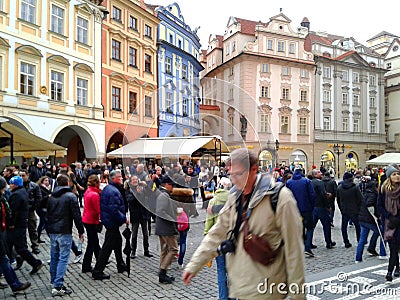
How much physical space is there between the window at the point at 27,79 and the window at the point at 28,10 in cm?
222

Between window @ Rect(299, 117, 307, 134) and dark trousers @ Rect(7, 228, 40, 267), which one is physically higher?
window @ Rect(299, 117, 307, 134)

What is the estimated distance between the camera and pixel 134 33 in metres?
24.7

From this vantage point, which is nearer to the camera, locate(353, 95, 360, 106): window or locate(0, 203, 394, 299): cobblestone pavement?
locate(0, 203, 394, 299): cobblestone pavement

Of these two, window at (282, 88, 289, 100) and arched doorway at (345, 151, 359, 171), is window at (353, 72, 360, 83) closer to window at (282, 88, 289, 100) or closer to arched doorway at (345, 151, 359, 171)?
arched doorway at (345, 151, 359, 171)

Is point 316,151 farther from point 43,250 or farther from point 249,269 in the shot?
point 249,269

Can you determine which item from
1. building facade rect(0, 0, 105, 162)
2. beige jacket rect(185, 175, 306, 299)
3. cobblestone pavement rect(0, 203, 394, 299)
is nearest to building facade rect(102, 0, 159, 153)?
building facade rect(0, 0, 105, 162)

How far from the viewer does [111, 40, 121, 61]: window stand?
23188 millimetres

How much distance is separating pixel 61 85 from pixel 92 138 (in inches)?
136

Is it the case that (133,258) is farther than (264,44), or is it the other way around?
(264,44)

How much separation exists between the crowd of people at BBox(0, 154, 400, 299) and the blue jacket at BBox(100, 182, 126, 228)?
0.05ft

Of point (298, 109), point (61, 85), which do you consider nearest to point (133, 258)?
point (61, 85)

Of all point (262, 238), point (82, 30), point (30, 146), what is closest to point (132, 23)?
point (82, 30)

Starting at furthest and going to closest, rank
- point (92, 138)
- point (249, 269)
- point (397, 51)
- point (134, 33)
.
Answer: point (397, 51) < point (134, 33) < point (92, 138) < point (249, 269)

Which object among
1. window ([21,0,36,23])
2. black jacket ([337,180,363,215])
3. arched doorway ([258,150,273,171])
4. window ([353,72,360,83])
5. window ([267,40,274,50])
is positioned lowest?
black jacket ([337,180,363,215])
